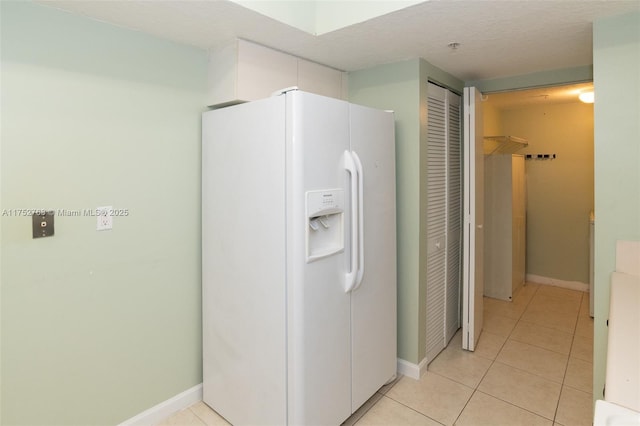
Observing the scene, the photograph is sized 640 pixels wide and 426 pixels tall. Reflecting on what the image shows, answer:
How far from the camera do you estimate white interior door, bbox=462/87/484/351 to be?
2844mm

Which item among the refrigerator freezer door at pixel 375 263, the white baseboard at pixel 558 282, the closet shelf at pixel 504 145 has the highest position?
the closet shelf at pixel 504 145

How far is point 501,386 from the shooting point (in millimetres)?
2514

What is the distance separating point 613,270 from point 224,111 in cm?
217

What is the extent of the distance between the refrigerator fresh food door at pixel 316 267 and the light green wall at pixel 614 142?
4.17ft

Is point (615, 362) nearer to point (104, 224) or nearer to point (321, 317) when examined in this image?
point (321, 317)

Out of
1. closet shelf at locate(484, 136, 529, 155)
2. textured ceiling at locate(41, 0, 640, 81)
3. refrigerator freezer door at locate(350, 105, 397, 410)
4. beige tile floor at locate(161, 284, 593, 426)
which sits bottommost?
beige tile floor at locate(161, 284, 593, 426)

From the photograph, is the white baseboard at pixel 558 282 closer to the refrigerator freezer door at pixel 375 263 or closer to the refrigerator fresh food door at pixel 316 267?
the refrigerator freezer door at pixel 375 263

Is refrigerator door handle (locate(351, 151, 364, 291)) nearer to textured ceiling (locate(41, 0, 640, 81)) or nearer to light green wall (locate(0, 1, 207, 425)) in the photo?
textured ceiling (locate(41, 0, 640, 81))

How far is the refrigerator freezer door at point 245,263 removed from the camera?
1817 millimetres

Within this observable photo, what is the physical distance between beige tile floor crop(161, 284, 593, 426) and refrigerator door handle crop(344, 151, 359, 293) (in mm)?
858

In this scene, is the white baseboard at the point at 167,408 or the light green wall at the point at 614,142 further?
the white baseboard at the point at 167,408

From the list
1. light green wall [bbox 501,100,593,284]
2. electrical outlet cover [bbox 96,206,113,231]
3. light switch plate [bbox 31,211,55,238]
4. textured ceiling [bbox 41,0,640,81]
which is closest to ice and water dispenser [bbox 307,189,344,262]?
textured ceiling [bbox 41,0,640,81]

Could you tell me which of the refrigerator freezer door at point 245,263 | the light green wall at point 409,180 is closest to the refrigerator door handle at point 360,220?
the refrigerator freezer door at point 245,263

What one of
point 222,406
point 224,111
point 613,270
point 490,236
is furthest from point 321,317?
point 490,236
